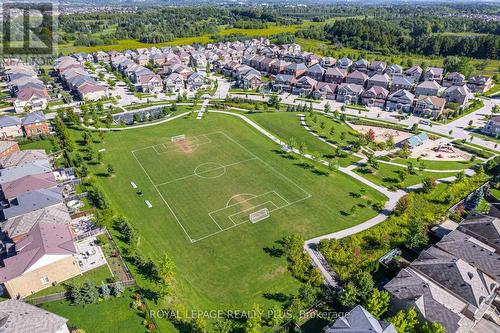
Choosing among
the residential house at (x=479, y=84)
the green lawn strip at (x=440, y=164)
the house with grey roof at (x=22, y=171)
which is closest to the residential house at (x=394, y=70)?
the residential house at (x=479, y=84)

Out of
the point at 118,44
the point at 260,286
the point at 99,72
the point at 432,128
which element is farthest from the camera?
the point at 118,44

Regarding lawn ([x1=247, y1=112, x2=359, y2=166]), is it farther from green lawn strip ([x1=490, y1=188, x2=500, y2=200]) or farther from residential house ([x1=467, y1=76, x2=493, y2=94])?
residential house ([x1=467, y1=76, x2=493, y2=94])

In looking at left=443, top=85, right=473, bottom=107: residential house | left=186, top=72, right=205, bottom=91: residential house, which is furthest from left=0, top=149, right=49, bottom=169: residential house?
left=443, top=85, right=473, bottom=107: residential house

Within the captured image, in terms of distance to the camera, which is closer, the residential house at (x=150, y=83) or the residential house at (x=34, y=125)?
the residential house at (x=34, y=125)

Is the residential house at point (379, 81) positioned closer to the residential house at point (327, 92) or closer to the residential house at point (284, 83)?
the residential house at point (327, 92)

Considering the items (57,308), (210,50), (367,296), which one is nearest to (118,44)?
(210,50)

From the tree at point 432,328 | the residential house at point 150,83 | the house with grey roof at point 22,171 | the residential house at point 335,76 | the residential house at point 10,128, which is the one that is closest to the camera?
the tree at point 432,328

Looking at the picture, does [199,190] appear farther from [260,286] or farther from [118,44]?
[118,44]

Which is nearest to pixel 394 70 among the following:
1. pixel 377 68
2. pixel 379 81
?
pixel 377 68
